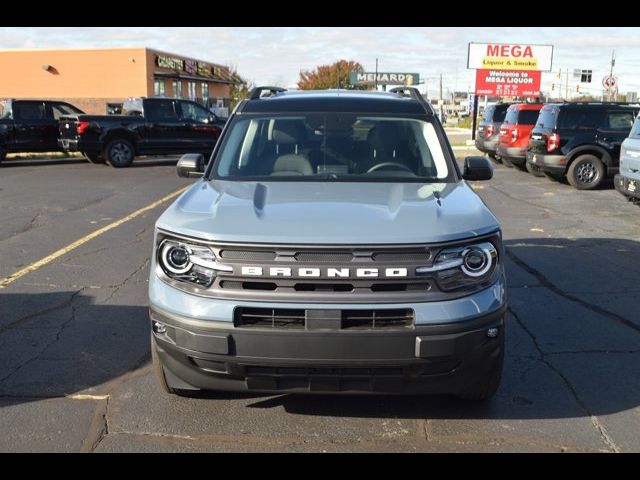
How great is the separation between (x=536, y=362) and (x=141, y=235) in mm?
5876

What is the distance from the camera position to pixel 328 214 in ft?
11.2

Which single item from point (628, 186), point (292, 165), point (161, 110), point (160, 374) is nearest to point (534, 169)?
point (628, 186)

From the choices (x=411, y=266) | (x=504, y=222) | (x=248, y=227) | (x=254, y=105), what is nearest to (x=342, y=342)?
(x=411, y=266)

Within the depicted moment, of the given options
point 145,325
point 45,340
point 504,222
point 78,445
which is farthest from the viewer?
point 504,222

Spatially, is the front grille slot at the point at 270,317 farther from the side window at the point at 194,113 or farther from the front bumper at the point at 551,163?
the side window at the point at 194,113

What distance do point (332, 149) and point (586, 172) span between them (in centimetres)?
1144

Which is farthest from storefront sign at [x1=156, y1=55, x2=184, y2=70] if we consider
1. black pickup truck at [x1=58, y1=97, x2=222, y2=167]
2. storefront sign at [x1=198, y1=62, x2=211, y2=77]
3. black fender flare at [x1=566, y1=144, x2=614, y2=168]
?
black fender flare at [x1=566, y1=144, x2=614, y2=168]

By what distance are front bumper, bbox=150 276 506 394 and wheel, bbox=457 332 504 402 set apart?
0.10 metres

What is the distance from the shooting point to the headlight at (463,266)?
125 inches

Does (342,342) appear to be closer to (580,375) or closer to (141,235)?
(580,375)

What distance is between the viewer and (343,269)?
3.10 meters

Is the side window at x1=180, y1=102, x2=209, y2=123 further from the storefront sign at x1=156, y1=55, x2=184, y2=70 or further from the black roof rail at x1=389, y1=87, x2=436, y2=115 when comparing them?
the storefront sign at x1=156, y1=55, x2=184, y2=70

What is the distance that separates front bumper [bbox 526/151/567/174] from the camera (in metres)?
14.5

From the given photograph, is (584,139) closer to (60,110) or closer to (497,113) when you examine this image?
(497,113)
